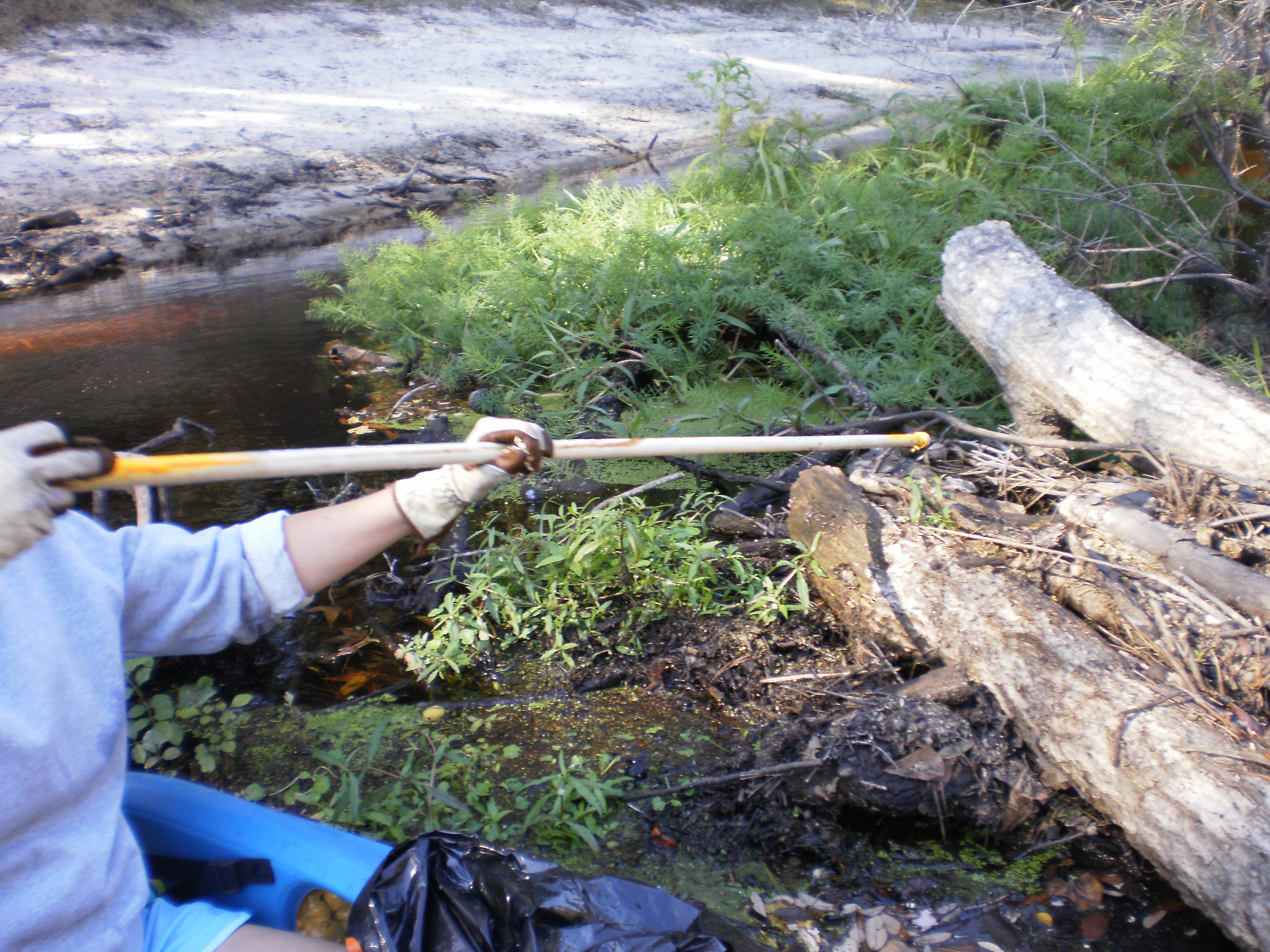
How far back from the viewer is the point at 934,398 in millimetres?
3760

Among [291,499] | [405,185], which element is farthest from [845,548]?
[405,185]

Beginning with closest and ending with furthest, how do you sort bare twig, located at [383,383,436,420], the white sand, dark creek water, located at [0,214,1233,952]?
1. dark creek water, located at [0,214,1233,952]
2. bare twig, located at [383,383,436,420]
3. the white sand

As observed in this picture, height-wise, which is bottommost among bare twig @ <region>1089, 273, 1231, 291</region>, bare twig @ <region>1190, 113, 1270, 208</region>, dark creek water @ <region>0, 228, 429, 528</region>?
dark creek water @ <region>0, 228, 429, 528</region>

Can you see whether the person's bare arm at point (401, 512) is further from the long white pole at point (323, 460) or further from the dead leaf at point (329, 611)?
the dead leaf at point (329, 611)

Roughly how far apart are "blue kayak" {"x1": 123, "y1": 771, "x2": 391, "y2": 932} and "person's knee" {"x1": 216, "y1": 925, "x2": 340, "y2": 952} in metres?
0.15

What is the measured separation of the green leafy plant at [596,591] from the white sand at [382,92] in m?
4.48

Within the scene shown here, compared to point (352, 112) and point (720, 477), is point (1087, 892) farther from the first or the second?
point (352, 112)

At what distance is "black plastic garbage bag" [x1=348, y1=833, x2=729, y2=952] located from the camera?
1.33 metres

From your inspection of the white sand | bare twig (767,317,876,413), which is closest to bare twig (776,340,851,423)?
bare twig (767,317,876,413)

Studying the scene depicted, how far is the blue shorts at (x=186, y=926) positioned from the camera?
1.26 m

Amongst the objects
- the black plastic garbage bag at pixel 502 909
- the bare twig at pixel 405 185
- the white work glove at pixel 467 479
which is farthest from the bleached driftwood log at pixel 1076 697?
the bare twig at pixel 405 185

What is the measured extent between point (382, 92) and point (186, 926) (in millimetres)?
8661

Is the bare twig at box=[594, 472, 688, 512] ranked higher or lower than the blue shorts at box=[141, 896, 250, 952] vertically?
lower

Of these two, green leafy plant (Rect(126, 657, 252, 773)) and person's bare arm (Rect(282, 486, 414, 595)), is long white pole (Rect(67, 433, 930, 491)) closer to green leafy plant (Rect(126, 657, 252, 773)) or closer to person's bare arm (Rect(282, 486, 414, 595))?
person's bare arm (Rect(282, 486, 414, 595))
